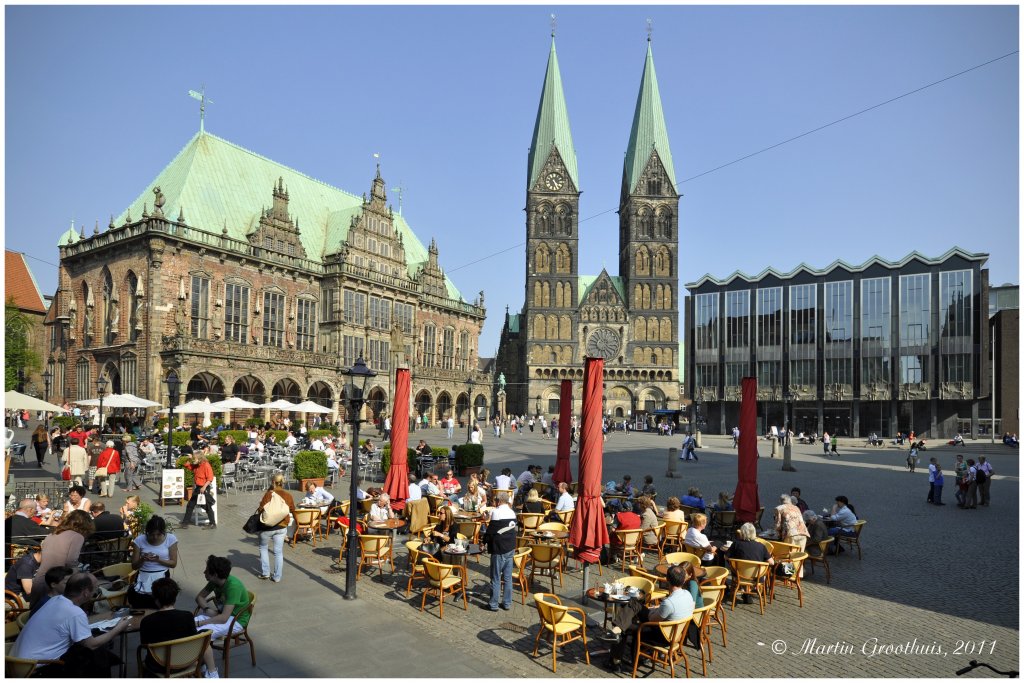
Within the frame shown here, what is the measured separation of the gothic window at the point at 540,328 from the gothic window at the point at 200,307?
51.6 meters

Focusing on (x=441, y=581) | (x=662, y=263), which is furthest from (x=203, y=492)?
(x=662, y=263)

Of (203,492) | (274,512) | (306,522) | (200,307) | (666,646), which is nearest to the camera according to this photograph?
(666,646)

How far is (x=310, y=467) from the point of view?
1950cm

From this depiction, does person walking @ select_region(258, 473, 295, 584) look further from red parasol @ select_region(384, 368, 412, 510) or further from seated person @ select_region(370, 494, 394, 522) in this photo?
red parasol @ select_region(384, 368, 412, 510)

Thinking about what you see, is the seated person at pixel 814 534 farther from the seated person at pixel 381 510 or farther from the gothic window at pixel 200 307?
the gothic window at pixel 200 307

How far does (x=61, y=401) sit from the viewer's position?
41094mm

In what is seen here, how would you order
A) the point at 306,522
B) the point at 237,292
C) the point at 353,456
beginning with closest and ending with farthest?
the point at 353,456, the point at 306,522, the point at 237,292

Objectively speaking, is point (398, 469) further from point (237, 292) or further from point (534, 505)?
point (237, 292)

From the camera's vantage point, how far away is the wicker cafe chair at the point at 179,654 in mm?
5906

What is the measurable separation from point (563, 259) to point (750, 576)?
80.0 metres

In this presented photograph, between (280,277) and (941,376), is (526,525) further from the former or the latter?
(941,376)

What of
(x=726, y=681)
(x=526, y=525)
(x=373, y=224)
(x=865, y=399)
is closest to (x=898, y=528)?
(x=526, y=525)

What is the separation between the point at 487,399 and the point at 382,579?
5879 cm

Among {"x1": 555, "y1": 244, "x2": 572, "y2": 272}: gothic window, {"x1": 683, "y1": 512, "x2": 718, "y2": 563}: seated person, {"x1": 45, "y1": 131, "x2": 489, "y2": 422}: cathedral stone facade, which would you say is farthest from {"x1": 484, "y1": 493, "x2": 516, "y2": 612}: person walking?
{"x1": 555, "y1": 244, "x2": 572, "y2": 272}: gothic window
